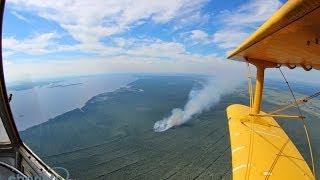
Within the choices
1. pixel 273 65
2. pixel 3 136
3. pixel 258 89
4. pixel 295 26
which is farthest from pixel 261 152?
pixel 3 136

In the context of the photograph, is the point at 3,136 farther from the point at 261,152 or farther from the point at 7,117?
the point at 261,152

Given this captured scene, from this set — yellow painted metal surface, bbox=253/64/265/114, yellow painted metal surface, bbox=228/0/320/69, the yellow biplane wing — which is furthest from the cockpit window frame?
yellow painted metal surface, bbox=253/64/265/114

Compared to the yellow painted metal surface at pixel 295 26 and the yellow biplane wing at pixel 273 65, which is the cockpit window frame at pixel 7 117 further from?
the yellow biplane wing at pixel 273 65

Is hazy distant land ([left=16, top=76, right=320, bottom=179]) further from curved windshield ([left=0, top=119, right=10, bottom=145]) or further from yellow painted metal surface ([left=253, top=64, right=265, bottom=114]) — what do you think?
curved windshield ([left=0, top=119, right=10, bottom=145])

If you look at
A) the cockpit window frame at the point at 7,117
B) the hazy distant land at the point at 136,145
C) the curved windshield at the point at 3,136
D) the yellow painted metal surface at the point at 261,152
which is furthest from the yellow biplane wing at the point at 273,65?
the hazy distant land at the point at 136,145

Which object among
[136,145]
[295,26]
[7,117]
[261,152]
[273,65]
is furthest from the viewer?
[136,145]

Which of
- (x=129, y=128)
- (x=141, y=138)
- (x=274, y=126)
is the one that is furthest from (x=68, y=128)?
(x=274, y=126)

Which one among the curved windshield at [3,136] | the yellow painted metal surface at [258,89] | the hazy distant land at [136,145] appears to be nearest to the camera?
the curved windshield at [3,136]
